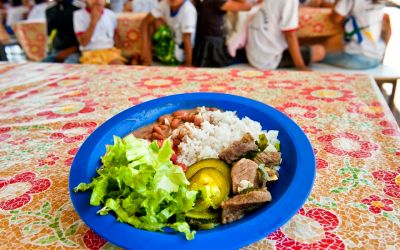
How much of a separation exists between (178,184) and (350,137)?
63 centimetres

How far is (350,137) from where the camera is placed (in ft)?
3.26

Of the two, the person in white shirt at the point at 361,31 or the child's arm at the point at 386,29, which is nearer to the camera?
the person in white shirt at the point at 361,31

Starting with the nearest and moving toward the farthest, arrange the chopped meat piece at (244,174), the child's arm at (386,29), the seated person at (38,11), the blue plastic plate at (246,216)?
1. the blue plastic plate at (246,216)
2. the chopped meat piece at (244,174)
3. the child's arm at (386,29)
4. the seated person at (38,11)

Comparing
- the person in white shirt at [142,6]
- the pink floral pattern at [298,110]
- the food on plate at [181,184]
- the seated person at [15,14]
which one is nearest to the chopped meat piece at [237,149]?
the food on plate at [181,184]

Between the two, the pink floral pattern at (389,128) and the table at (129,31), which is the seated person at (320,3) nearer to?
the table at (129,31)

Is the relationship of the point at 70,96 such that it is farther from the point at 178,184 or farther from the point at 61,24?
the point at 61,24

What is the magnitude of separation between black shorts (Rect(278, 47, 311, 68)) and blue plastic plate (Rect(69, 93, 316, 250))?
169cm

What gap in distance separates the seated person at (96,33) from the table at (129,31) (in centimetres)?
15

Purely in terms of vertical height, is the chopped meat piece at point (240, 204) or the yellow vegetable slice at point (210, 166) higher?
the yellow vegetable slice at point (210, 166)

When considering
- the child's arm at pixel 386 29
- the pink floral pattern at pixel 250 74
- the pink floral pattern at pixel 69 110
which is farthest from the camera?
the child's arm at pixel 386 29

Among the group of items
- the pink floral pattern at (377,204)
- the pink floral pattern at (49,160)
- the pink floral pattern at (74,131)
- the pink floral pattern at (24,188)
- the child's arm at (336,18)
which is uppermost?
the child's arm at (336,18)

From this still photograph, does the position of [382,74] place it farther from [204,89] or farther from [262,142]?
[262,142]

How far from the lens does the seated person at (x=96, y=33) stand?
2574 mm

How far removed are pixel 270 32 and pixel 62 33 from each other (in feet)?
5.87
